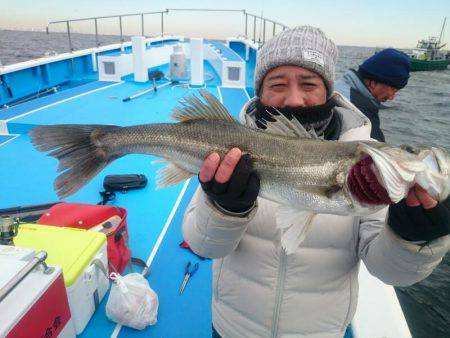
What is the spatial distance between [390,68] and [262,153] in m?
3.95

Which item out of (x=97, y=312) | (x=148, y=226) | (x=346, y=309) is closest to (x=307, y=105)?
(x=346, y=309)

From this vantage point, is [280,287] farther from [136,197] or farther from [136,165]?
[136,165]

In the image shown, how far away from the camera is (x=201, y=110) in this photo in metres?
2.26

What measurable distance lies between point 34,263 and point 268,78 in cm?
213

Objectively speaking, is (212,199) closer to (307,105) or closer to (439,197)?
(307,105)

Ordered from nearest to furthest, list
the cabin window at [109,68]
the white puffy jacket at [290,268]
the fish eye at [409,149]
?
1. the fish eye at [409,149]
2. the white puffy jacket at [290,268]
3. the cabin window at [109,68]

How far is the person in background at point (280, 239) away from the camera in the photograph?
1.92m

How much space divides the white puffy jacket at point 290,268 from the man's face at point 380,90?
3.37 meters

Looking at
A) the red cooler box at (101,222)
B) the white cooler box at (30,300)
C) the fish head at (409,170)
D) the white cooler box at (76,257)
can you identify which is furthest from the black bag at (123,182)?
the fish head at (409,170)

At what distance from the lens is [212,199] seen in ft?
6.55

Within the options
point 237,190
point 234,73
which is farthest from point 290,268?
point 234,73

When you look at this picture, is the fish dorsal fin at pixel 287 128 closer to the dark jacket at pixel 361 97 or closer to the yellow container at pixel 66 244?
the yellow container at pixel 66 244

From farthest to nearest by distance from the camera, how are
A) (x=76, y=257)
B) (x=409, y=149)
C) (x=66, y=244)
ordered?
(x=66, y=244) → (x=76, y=257) → (x=409, y=149)

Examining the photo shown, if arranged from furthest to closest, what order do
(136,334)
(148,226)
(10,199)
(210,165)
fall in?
(10,199)
(148,226)
(136,334)
(210,165)
